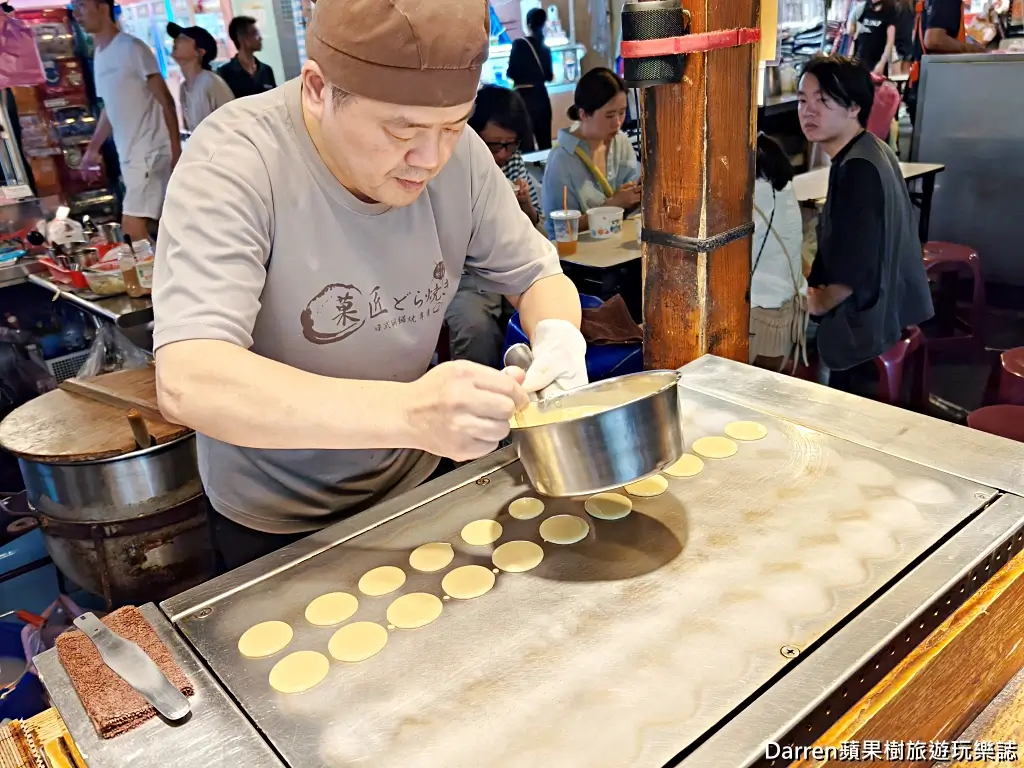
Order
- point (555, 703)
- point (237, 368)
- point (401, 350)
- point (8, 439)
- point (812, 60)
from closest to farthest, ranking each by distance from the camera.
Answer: point (555, 703) < point (237, 368) < point (401, 350) < point (8, 439) < point (812, 60)

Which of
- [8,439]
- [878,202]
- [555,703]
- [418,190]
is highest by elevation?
[418,190]

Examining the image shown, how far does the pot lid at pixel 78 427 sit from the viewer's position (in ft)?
7.94

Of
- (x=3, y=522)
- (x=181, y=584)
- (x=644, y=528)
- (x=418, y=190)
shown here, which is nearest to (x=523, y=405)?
(x=644, y=528)

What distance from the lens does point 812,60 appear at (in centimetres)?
295

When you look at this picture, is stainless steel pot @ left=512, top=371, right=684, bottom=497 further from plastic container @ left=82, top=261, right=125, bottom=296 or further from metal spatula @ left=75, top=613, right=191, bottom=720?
plastic container @ left=82, top=261, right=125, bottom=296

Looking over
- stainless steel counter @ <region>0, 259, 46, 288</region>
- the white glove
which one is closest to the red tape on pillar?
the white glove

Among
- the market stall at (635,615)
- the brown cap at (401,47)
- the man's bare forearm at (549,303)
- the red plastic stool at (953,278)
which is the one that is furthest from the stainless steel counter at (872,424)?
the red plastic stool at (953,278)

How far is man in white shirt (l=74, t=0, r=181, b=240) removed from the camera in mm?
4656

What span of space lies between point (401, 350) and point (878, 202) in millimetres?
2256

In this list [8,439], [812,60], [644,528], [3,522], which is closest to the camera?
[644,528]

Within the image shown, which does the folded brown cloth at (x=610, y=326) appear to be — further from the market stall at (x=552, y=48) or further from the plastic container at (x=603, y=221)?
the market stall at (x=552, y=48)

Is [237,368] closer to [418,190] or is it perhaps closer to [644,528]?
[418,190]

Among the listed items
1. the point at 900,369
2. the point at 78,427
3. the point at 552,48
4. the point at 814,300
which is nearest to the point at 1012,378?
the point at 900,369

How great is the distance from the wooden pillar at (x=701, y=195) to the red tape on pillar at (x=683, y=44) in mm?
23
